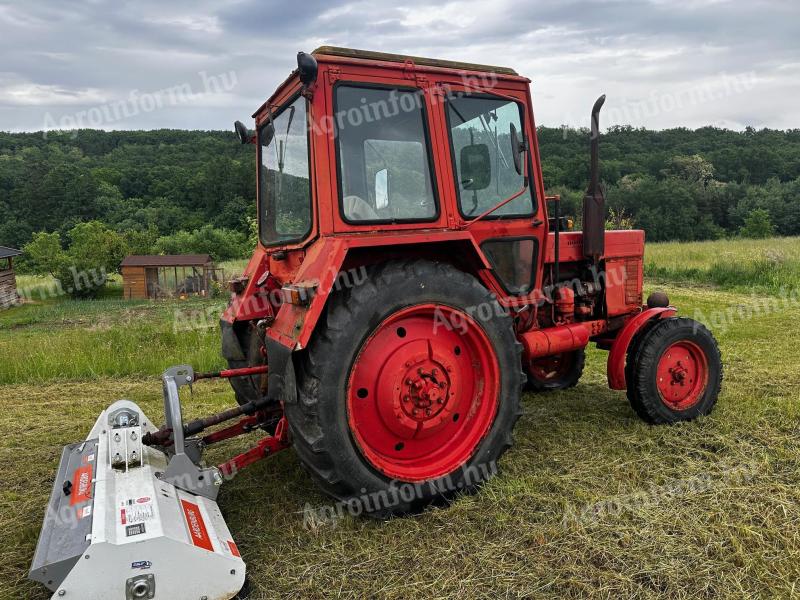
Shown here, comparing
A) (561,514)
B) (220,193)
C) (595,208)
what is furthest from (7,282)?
(561,514)

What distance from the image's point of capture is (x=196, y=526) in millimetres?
2264

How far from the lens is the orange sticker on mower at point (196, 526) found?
2146mm

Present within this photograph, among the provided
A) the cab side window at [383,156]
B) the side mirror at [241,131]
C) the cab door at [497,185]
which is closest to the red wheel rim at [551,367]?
the cab door at [497,185]

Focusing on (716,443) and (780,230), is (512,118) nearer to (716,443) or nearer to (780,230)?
(716,443)

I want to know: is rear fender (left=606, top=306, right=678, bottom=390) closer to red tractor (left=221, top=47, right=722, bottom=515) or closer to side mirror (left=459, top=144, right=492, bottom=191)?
red tractor (left=221, top=47, right=722, bottom=515)

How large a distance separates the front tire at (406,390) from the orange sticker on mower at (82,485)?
0.92 meters

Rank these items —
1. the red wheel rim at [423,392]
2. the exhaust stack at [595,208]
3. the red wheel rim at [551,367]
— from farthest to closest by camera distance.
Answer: the red wheel rim at [551,367] < the exhaust stack at [595,208] < the red wheel rim at [423,392]

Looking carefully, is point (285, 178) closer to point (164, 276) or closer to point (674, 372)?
point (674, 372)

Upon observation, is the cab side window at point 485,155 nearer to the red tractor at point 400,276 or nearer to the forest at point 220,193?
the red tractor at point 400,276

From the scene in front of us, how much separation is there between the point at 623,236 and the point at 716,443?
5.22ft

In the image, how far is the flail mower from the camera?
2.29m

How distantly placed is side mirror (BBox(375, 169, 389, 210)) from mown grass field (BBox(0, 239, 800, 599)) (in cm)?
160

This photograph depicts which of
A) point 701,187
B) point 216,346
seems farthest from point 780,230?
point 216,346

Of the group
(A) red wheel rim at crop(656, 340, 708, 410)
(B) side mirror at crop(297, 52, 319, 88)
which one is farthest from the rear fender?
(B) side mirror at crop(297, 52, 319, 88)
